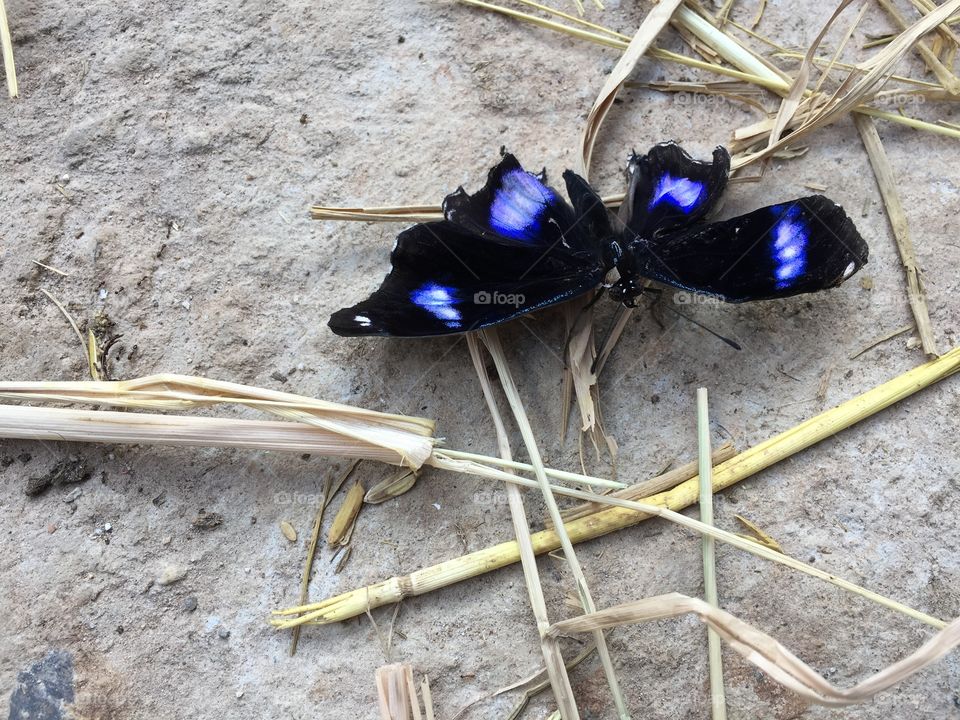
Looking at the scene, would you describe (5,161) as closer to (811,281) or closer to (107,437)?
(107,437)

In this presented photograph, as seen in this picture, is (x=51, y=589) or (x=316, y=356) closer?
(x=51, y=589)

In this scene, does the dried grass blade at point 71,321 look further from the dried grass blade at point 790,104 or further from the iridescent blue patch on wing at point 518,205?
the dried grass blade at point 790,104

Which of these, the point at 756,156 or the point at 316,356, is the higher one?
the point at 756,156

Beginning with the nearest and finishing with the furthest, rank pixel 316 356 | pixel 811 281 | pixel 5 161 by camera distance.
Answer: pixel 811 281 < pixel 316 356 < pixel 5 161

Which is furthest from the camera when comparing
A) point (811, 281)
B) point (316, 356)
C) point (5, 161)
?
point (5, 161)

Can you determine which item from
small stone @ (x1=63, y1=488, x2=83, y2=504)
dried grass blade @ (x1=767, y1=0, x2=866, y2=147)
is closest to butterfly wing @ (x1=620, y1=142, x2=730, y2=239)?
dried grass blade @ (x1=767, y1=0, x2=866, y2=147)

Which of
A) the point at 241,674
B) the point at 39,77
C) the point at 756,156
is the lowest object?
the point at 241,674

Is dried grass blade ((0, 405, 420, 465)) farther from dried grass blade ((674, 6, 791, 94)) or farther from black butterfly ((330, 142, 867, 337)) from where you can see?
dried grass blade ((674, 6, 791, 94))

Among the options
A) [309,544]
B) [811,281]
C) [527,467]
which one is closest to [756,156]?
[811,281]
